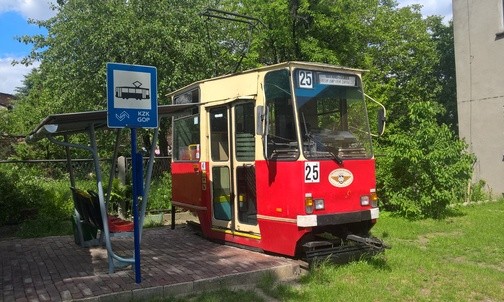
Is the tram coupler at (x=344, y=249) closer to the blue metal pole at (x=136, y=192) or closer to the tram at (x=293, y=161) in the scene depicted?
the tram at (x=293, y=161)

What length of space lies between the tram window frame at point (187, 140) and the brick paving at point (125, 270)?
1.61 meters

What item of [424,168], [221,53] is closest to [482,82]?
A: [424,168]

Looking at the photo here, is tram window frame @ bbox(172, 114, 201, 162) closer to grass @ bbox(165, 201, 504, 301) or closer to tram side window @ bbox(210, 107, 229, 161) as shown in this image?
tram side window @ bbox(210, 107, 229, 161)

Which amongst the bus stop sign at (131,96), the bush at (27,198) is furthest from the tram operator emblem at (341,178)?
the bush at (27,198)

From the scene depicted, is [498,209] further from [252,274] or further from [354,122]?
[252,274]

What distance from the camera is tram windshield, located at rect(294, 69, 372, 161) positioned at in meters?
6.70

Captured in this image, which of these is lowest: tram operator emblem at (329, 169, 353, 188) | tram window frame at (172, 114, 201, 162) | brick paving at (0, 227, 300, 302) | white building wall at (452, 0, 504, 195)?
brick paving at (0, 227, 300, 302)

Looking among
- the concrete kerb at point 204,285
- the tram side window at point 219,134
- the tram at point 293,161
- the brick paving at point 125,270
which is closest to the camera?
the concrete kerb at point 204,285

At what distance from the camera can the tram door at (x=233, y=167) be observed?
7488 millimetres

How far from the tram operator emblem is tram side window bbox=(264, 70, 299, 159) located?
2.16ft

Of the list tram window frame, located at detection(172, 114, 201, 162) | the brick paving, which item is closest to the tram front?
the brick paving

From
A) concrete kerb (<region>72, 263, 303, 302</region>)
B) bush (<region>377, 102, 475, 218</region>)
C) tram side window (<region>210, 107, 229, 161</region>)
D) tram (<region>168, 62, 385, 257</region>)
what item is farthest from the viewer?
bush (<region>377, 102, 475, 218</region>)

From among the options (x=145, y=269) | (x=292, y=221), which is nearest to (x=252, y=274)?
(x=292, y=221)

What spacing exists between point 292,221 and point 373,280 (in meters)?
1.30
